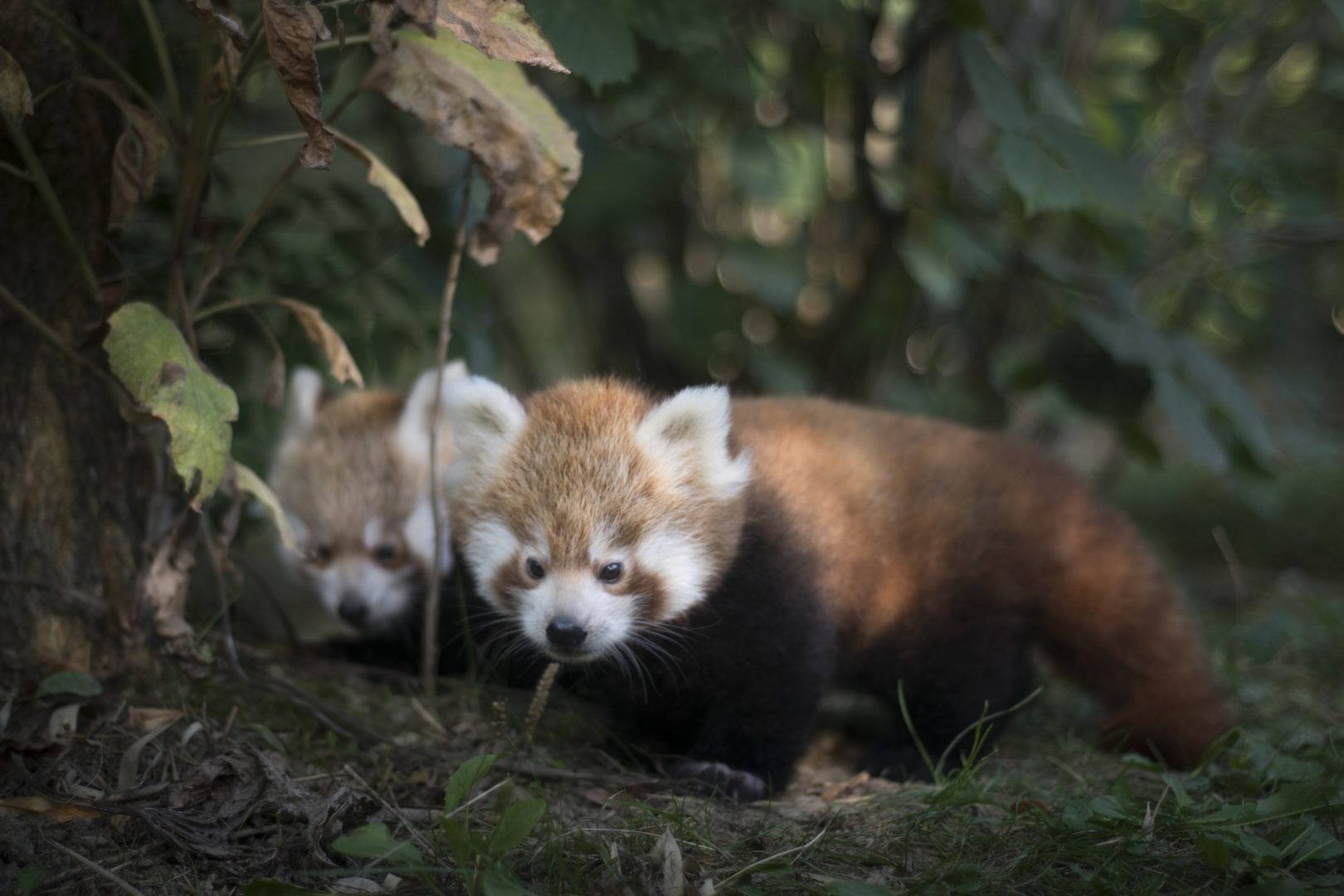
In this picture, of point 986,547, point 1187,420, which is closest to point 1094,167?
point 1187,420

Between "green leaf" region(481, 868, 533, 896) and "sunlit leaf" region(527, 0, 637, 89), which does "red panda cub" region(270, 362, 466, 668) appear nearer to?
"sunlit leaf" region(527, 0, 637, 89)

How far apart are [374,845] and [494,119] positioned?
166 cm

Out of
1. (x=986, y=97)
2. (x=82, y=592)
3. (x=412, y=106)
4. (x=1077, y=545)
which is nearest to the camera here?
(x=412, y=106)

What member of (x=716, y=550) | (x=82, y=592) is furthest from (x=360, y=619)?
(x=716, y=550)

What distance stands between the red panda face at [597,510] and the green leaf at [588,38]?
2.91ft

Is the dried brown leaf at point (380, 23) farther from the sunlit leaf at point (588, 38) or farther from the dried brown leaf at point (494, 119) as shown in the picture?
A: the sunlit leaf at point (588, 38)

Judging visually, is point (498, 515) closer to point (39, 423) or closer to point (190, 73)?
point (39, 423)

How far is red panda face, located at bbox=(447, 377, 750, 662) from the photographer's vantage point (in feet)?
8.73

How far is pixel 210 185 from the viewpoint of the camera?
9.23 feet

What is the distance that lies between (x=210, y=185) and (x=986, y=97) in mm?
2225

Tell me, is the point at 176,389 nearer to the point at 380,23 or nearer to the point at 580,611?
the point at 380,23

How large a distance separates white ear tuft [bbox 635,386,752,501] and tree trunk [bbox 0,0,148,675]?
140 cm

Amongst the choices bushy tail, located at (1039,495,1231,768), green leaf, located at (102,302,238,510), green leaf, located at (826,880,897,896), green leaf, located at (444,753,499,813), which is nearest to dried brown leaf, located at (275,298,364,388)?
green leaf, located at (102,302,238,510)

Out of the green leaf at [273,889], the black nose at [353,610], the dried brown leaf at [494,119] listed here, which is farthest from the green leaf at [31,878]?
the dried brown leaf at [494,119]
